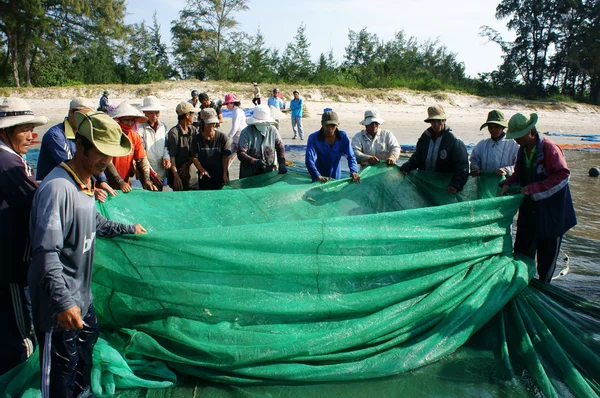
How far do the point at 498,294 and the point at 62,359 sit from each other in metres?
2.76

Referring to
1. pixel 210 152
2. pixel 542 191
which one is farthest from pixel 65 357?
pixel 542 191

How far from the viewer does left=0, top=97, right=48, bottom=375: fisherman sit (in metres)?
2.40

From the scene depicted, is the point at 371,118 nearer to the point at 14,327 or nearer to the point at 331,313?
the point at 331,313

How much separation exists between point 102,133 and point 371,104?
2332 cm

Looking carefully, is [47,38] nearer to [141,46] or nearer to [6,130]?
[141,46]

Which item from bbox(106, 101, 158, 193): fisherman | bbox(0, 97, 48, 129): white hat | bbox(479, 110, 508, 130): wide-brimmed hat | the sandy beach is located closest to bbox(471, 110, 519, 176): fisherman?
bbox(479, 110, 508, 130): wide-brimmed hat

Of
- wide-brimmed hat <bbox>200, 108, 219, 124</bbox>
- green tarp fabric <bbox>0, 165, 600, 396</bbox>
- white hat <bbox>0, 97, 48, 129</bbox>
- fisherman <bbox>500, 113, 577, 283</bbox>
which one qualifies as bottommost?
green tarp fabric <bbox>0, 165, 600, 396</bbox>

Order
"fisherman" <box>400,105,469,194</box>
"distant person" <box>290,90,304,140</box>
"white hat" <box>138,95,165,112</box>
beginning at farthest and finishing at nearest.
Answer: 1. "distant person" <box>290,90,304,140</box>
2. "white hat" <box>138,95,165,112</box>
3. "fisherman" <box>400,105,469,194</box>

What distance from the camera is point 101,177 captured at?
3.59 m

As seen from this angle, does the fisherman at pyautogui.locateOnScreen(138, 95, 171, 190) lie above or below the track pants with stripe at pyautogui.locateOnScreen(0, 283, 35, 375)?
above

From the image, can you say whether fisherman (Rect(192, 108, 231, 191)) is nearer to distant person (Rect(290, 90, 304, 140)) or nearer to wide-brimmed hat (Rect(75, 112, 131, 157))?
wide-brimmed hat (Rect(75, 112, 131, 157))

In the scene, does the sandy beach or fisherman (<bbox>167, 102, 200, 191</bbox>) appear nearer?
fisherman (<bbox>167, 102, 200, 191</bbox>)

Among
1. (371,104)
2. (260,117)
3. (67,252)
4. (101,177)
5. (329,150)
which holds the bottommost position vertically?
(67,252)

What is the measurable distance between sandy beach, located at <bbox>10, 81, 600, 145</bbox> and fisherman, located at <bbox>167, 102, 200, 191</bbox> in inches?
490
